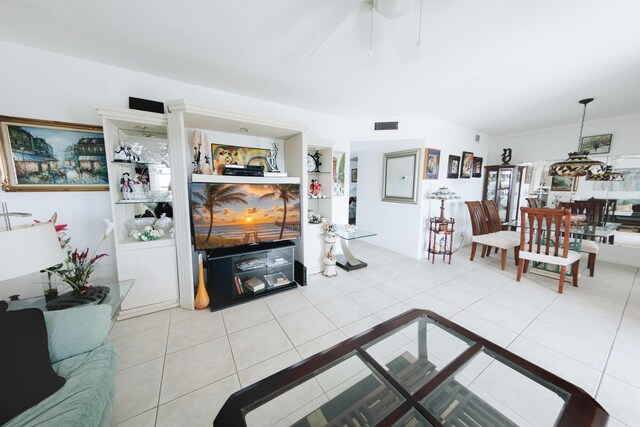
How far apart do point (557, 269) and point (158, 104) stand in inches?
226

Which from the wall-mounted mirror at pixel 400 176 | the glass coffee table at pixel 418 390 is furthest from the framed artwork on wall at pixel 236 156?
the wall-mounted mirror at pixel 400 176

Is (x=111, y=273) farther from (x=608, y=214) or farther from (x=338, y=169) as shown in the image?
(x=608, y=214)

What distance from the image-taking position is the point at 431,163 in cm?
387

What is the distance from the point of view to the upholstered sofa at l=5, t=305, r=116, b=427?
0.90 meters

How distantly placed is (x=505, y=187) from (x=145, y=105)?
21.1 ft

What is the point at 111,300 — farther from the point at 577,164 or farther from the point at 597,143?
the point at 597,143

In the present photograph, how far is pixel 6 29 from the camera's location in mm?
1684

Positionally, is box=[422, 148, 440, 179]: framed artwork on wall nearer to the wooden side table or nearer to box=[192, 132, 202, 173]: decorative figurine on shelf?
the wooden side table

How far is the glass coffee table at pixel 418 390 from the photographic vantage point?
93cm

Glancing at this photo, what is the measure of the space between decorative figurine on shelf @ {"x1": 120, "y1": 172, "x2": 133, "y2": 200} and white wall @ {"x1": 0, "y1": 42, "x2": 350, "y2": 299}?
23cm

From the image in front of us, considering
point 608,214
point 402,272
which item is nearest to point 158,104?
point 402,272

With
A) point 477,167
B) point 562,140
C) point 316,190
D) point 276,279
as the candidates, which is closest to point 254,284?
point 276,279

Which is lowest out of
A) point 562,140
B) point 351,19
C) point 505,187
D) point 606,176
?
point 505,187

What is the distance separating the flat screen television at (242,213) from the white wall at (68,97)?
877 mm
